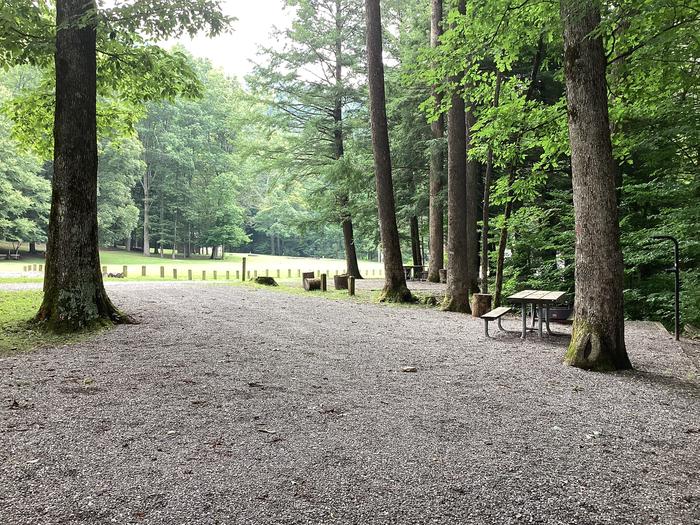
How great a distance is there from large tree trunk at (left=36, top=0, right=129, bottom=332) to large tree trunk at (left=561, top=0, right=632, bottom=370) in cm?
670

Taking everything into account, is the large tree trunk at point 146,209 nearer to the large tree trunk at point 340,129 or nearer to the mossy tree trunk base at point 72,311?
the large tree trunk at point 340,129

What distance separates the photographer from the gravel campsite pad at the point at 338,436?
2475 millimetres

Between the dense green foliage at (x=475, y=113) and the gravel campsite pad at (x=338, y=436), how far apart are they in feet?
13.0

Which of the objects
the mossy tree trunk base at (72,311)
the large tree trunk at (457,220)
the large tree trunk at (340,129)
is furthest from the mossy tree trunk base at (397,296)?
the large tree trunk at (340,129)

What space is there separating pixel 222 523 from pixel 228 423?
1330mm

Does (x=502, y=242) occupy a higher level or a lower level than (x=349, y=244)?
lower

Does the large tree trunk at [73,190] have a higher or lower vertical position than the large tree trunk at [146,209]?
lower

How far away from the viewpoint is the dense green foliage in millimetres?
7258

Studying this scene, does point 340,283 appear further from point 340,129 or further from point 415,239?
point 340,129

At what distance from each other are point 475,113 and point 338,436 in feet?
24.3

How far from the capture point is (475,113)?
357 inches

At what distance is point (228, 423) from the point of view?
3.59 m

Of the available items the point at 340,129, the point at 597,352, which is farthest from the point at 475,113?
the point at 340,129

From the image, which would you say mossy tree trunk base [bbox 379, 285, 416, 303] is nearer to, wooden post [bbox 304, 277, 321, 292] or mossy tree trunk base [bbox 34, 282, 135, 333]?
wooden post [bbox 304, 277, 321, 292]
